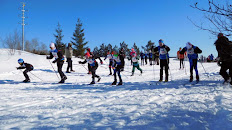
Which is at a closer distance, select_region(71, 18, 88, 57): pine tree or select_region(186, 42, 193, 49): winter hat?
select_region(186, 42, 193, 49): winter hat

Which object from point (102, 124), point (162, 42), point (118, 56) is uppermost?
point (162, 42)

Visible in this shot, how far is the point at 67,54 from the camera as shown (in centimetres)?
1409

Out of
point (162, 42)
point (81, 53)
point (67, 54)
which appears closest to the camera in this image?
point (162, 42)

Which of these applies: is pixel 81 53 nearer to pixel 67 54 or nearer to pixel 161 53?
pixel 67 54

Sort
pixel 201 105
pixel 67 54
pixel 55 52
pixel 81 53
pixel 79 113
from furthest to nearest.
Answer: pixel 81 53 → pixel 67 54 → pixel 55 52 → pixel 201 105 → pixel 79 113

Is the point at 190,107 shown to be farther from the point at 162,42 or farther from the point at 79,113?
the point at 162,42

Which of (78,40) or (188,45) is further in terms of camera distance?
(78,40)

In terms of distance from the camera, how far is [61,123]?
289 centimetres

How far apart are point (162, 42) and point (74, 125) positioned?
20.9 feet

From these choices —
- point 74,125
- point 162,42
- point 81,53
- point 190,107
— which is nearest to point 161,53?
point 162,42

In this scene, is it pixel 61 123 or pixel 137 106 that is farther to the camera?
pixel 137 106

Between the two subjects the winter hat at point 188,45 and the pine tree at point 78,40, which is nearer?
the winter hat at point 188,45

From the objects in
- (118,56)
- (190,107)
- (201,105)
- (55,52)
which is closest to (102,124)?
(190,107)

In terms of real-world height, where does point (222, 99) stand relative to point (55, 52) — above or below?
below
